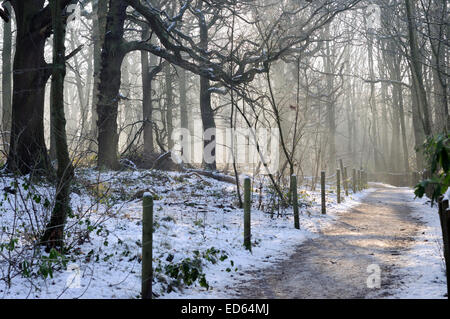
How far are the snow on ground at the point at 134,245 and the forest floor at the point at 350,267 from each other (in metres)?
0.44

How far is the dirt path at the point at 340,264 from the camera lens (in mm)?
5176

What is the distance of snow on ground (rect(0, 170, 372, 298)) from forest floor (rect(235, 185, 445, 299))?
44 cm

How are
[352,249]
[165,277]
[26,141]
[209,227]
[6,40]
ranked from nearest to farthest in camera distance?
[165,277] < [352,249] < [209,227] < [26,141] < [6,40]

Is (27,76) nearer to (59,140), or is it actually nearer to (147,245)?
(59,140)

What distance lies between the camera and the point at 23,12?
1005cm

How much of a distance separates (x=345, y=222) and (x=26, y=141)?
8.23 meters

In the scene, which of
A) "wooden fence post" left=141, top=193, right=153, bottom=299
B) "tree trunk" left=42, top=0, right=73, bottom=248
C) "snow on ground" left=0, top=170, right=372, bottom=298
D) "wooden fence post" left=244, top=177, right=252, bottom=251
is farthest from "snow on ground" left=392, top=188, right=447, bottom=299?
"tree trunk" left=42, top=0, right=73, bottom=248

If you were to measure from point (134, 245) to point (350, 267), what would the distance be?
10.7 feet

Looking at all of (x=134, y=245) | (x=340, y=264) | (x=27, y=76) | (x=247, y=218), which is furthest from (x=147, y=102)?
(x=340, y=264)

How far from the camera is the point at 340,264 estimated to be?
643 centimetres

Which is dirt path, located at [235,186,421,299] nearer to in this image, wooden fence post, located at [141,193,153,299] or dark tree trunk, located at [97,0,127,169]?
wooden fence post, located at [141,193,153,299]
